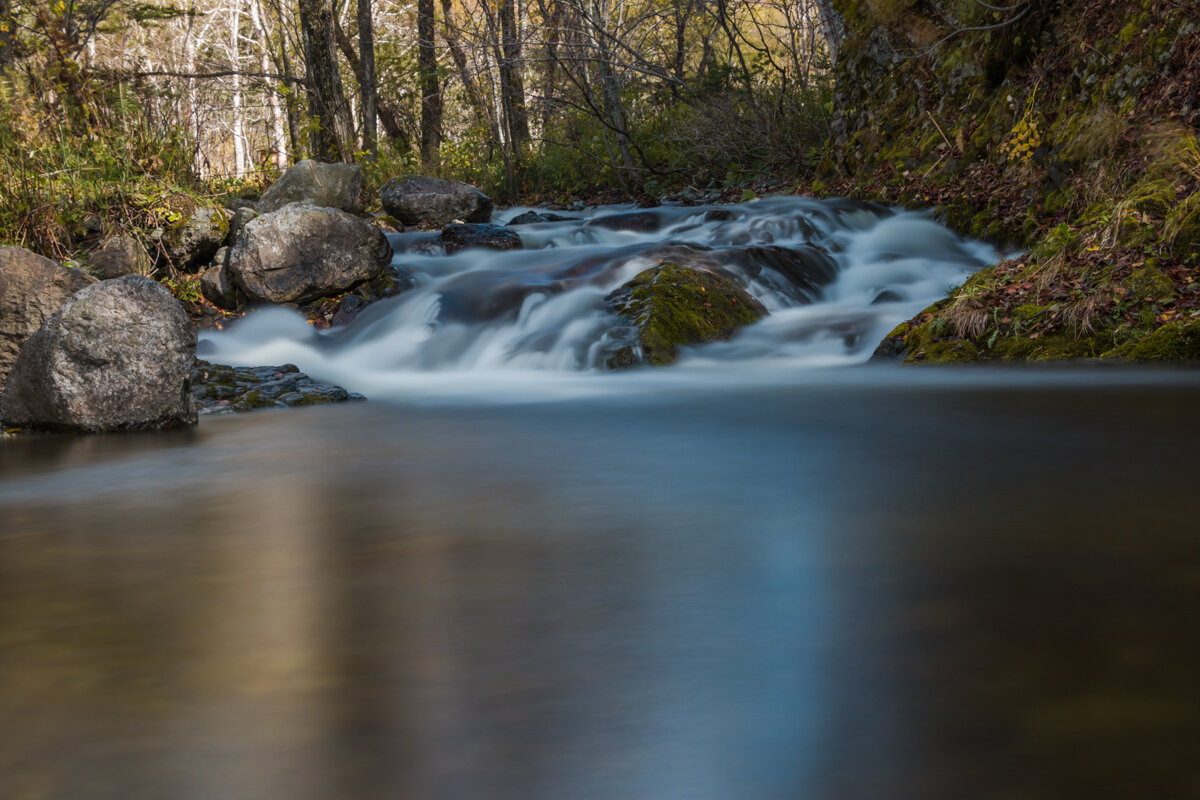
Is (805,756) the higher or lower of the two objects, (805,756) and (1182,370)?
the lower

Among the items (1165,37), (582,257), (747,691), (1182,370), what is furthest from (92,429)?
(1165,37)

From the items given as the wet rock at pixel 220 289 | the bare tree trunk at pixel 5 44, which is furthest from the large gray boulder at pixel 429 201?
the bare tree trunk at pixel 5 44

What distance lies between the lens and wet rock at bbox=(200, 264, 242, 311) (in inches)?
419

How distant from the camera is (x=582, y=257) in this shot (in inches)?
418

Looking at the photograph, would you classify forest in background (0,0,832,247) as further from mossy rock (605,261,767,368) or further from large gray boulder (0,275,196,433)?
mossy rock (605,261,767,368)

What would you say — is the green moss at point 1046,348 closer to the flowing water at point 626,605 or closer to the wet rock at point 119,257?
the flowing water at point 626,605

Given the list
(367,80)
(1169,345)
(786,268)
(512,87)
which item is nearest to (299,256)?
(786,268)

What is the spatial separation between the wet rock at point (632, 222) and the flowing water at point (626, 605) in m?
7.72

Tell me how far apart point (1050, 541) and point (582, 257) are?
8.16m

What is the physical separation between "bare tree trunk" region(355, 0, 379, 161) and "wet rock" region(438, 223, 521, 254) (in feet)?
22.5

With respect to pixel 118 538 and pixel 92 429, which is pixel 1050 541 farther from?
pixel 92 429

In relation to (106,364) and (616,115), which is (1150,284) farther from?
(616,115)

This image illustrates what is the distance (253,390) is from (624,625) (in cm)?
546

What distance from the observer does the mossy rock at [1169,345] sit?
6.20 m
